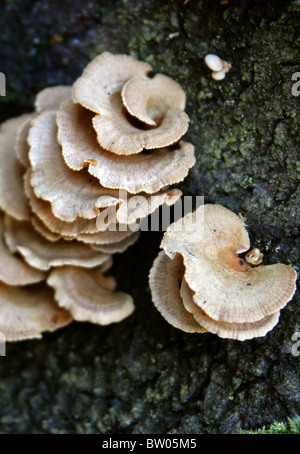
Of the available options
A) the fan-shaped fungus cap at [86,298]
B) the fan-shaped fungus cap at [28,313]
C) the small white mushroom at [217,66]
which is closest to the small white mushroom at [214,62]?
the small white mushroom at [217,66]

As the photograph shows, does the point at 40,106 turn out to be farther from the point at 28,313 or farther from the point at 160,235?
the point at 28,313

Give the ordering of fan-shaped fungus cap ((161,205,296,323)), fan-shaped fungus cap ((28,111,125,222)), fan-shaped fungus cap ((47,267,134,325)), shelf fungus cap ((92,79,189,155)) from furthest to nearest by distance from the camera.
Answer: fan-shaped fungus cap ((47,267,134,325)) < fan-shaped fungus cap ((28,111,125,222)) < shelf fungus cap ((92,79,189,155)) < fan-shaped fungus cap ((161,205,296,323))

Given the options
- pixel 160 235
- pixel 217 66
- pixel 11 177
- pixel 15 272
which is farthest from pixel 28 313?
pixel 217 66

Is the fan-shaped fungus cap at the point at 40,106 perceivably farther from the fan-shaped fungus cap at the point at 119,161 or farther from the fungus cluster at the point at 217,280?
the fungus cluster at the point at 217,280

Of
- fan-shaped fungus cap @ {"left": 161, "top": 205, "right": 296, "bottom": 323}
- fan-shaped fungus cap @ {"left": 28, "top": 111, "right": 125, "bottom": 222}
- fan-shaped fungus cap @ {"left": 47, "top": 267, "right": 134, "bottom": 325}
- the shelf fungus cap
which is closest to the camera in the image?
fan-shaped fungus cap @ {"left": 161, "top": 205, "right": 296, "bottom": 323}

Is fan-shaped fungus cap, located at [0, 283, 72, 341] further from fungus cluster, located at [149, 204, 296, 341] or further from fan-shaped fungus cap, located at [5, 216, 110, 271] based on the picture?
fungus cluster, located at [149, 204, 296, 341]

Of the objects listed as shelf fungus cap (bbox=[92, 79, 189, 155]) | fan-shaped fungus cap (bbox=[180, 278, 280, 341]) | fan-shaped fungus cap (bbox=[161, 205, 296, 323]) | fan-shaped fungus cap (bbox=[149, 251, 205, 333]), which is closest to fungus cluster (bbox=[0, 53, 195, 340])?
shelf fungus cap (bbox=[92, 79, 189, 155])

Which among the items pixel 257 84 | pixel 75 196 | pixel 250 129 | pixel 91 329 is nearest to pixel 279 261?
pixel 250 129
